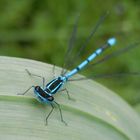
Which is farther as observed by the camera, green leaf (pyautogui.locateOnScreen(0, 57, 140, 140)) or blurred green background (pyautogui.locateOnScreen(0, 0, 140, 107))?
blurred green background (pyautogui.locateOnScreen(0, 0, 140, 107))

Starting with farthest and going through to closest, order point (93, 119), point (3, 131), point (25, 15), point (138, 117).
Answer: point (25, 15), point (138, 117), point (93, 119), point (3, 131)

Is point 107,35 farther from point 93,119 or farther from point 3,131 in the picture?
point 3,131

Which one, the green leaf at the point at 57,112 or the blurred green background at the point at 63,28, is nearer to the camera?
the green leaf at the point at 57,112

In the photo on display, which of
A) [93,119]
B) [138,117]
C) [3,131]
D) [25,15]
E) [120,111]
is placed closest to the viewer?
[3,131]

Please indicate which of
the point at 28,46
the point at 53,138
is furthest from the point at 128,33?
the point at 53,138

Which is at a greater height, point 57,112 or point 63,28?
point 57,112
